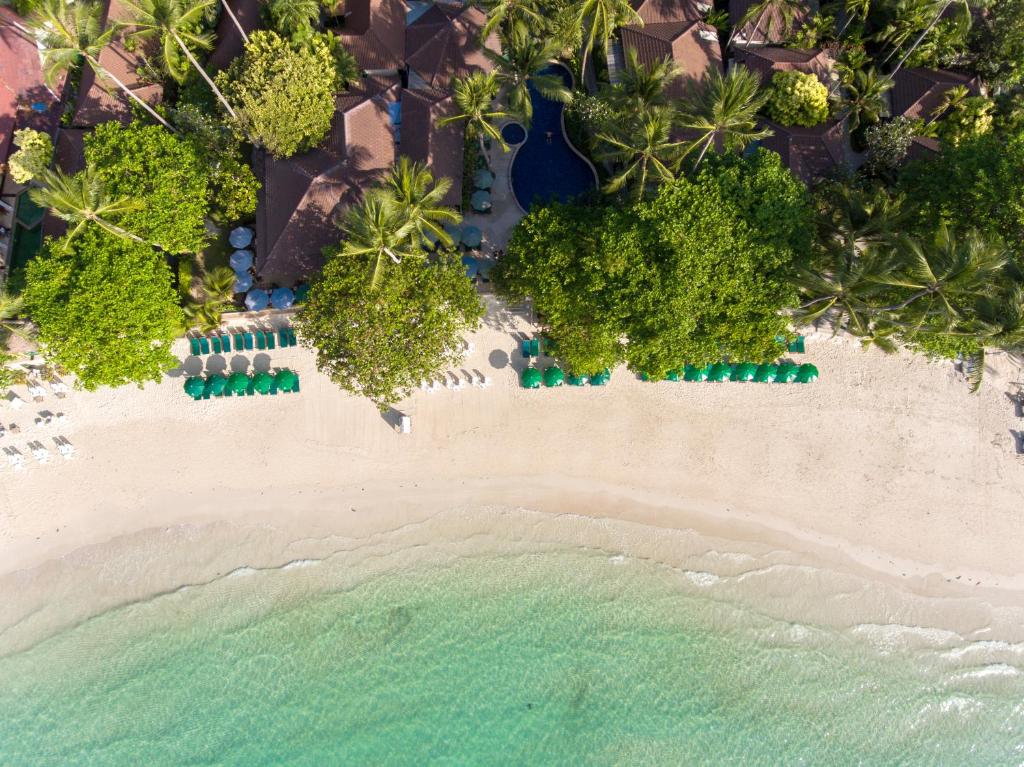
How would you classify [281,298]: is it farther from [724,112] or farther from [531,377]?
[724,112]

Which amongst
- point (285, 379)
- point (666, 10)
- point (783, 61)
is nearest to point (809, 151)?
point (783, 61)

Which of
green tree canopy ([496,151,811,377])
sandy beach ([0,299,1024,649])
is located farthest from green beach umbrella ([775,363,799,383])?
green tree canopy ([496,151,811,377])

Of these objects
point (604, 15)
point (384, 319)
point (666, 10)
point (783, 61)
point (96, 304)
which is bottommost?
point (384, 319)

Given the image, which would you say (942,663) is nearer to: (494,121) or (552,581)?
(552,581)

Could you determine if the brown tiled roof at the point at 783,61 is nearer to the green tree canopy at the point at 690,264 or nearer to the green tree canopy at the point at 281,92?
the green tree canopy at the point at 690,264

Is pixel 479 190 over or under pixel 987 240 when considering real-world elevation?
over

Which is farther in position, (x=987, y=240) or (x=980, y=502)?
(x=980, y=502)

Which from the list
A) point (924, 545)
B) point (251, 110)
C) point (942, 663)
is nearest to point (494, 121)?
point (251, 110)

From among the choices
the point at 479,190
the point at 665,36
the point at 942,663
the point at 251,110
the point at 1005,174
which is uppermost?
the point at 665,36
